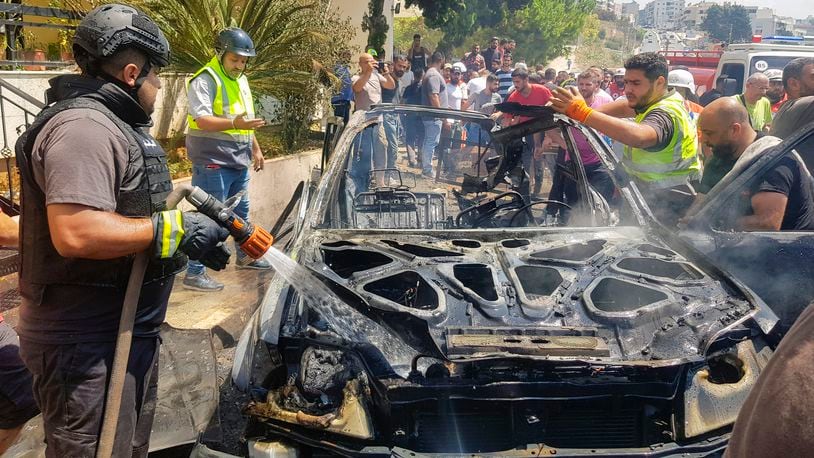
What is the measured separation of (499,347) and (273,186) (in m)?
5.16

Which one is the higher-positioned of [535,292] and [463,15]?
[463,15]

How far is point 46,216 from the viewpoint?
2041 millimetres

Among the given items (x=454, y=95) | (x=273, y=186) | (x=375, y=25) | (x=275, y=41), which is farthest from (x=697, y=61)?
(x=273, y=186)

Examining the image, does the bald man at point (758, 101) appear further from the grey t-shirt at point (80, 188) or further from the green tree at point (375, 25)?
the green tree at point (375, 25)

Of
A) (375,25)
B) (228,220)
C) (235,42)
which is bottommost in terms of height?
(228,220)

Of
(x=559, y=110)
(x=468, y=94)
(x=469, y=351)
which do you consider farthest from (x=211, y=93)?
(x=468, y=94)

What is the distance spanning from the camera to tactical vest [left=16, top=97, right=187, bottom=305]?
2.02 m

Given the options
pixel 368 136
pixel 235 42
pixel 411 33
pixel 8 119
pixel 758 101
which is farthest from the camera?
pixel 411 33

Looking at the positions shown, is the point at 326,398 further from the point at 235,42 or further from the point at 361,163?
the point at 235,42

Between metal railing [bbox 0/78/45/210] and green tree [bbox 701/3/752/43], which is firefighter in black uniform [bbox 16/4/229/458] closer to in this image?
metal railing [bbox 0/78/45/210]

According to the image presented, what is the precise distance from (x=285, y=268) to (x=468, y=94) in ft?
33.4

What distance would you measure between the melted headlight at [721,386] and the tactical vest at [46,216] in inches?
81.9

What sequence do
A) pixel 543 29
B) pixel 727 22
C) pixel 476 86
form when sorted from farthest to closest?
pixel 727 22, pixel 543 29, pixel 476 86

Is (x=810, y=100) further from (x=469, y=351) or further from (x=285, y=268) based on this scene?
(x=285, y=268)
